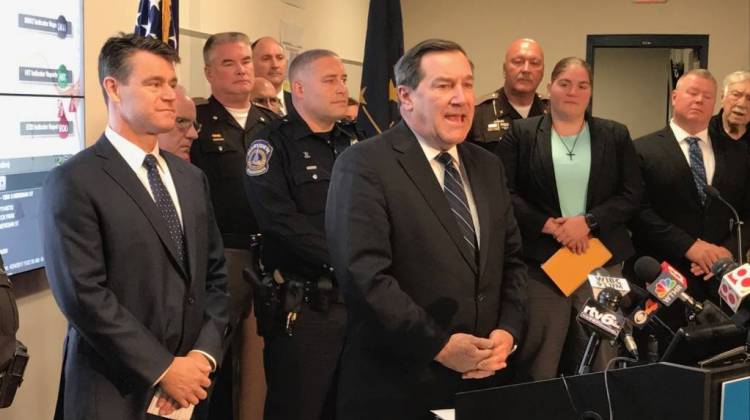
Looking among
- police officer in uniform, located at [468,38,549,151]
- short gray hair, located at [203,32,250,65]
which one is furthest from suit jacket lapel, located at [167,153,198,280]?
police officer in uniform, located at [468,38,549,151]

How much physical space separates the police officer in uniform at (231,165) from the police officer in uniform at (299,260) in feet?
1.36

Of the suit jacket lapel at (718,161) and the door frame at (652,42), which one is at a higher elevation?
the door frame at (652,42)

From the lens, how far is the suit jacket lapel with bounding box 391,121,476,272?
2279 mm

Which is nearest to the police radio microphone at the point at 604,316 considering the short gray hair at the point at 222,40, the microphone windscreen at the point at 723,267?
the microphone windscreen at the point at 723,267

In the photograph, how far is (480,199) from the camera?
2377mm

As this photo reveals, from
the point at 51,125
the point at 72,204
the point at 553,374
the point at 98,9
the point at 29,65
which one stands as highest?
the point at 98,9

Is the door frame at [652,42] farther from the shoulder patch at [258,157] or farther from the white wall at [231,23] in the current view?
the shoulder patch at [258,157]

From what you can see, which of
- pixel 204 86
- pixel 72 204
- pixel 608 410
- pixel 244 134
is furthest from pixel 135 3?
pixel 608 410

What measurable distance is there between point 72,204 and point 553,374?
1.97 metres

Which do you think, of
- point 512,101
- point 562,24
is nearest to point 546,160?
point 512,101

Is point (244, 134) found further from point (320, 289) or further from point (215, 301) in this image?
point (215, 301)

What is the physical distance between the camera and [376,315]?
2.23m

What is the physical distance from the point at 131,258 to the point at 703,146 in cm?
259

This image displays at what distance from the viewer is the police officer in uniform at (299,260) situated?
2996mm
